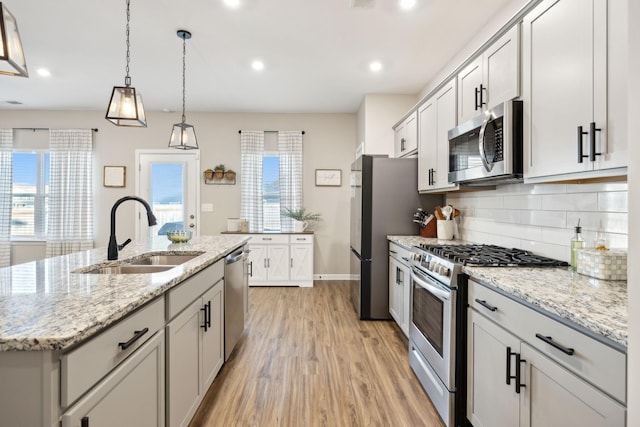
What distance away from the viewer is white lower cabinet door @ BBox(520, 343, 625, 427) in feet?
3.07

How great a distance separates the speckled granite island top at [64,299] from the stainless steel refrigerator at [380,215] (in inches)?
79.9

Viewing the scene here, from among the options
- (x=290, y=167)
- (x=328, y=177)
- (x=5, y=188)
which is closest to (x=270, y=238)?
(x=290, y=167)

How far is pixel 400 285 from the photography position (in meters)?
3.08

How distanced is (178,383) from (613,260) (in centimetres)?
201

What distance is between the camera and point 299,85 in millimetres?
4277

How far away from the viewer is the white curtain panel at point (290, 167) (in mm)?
5426

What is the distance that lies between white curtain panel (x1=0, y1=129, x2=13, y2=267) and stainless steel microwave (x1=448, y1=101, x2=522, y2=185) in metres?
6.67

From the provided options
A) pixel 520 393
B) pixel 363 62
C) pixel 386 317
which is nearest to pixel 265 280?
pixel 386 317

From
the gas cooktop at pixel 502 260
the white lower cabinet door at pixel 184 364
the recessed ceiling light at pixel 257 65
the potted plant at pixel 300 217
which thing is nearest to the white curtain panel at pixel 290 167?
the potted plant at pixel 300 217

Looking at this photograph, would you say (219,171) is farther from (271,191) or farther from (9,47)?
(9,47)

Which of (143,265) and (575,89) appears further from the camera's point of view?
(143,265)

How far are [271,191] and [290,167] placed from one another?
1.67ft

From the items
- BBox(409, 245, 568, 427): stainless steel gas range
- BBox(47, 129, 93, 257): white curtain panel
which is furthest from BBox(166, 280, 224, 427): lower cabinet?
BBox(47, 129, 93, 257): white curtain panel

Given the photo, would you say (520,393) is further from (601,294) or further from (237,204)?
(237,204)
